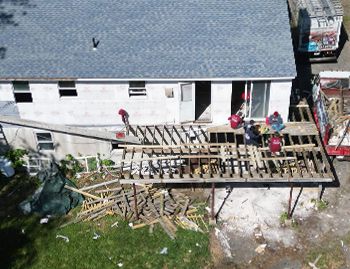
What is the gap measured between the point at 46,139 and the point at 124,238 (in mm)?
6890

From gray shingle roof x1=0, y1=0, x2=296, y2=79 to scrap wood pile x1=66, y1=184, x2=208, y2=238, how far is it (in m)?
5.71

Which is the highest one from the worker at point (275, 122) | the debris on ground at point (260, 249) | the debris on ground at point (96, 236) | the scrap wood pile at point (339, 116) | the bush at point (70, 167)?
the worker at point (275, 122)

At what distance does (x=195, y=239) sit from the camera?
22.6 meters

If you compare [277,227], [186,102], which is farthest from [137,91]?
[277,227]

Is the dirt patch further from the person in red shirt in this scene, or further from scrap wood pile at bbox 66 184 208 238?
the person in red shirt

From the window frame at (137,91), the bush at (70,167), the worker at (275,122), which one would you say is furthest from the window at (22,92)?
the worker at (275,122)

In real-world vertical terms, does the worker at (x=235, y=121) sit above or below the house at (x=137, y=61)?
below

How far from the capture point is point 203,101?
87.5 feet

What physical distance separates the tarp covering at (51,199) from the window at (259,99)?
9.44 m

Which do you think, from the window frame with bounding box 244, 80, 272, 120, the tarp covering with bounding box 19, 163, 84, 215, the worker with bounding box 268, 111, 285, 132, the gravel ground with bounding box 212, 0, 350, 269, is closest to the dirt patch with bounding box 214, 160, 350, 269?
the gravel ground with bounding box 212, 0, 350, 269

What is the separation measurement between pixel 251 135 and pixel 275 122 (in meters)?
1.61

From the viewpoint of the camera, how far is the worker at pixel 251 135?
77.5ft

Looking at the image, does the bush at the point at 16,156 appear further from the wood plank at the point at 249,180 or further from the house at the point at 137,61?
the wood plank at the point at 249,180

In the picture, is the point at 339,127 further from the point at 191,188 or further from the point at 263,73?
the point at 191,188
